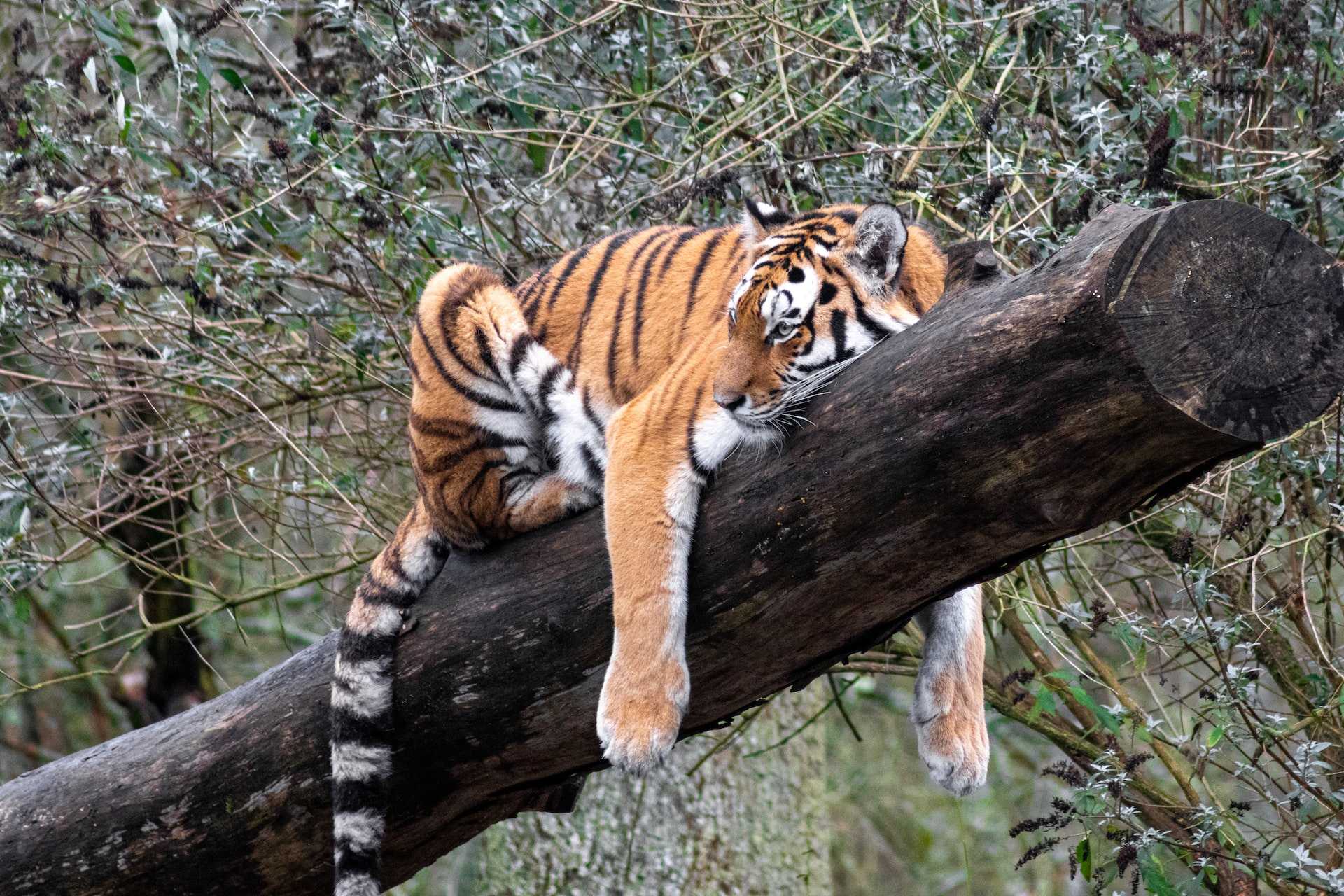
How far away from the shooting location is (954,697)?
3.29m

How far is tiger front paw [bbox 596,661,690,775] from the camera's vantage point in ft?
9.69

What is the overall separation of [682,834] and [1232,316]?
471 cm

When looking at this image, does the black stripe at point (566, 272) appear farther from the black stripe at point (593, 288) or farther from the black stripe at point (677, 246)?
the black stripe at point (677, 246)

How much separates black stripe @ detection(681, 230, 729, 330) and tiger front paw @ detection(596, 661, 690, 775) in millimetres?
1133

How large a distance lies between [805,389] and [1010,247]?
7.25ft

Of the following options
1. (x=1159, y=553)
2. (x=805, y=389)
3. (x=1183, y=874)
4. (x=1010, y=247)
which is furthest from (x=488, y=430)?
(x=1183, y=874)

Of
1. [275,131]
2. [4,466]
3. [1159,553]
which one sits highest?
[275,131]

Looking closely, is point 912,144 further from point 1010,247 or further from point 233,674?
point 233,674

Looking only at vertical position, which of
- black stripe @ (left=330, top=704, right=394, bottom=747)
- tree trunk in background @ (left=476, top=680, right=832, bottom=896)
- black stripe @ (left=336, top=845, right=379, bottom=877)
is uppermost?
black stripe @ (left=330, top=704, right=394, bottom=747)

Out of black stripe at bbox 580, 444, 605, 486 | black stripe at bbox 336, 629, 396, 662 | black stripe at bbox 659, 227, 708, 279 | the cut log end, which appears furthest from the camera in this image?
black stripe at bbox 659, 227, 708, 279

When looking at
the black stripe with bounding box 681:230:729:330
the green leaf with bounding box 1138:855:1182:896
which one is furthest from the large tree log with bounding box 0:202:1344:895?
the green leaf with bounding box 1138:855:1182:896

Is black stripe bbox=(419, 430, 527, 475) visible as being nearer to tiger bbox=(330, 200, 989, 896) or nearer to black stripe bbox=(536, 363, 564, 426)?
tiger bbox=(330, 200, 989, 896)

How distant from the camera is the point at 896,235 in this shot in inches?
125

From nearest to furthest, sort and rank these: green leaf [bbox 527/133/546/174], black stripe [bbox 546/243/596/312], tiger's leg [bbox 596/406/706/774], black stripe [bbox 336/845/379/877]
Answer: tiger's leg [bbox 596/406/706/774], black stripe [bbox 336/845/379/877], black stripe [bbox 546/243/596/312], green leaf [bbox 527/133/546/174]
